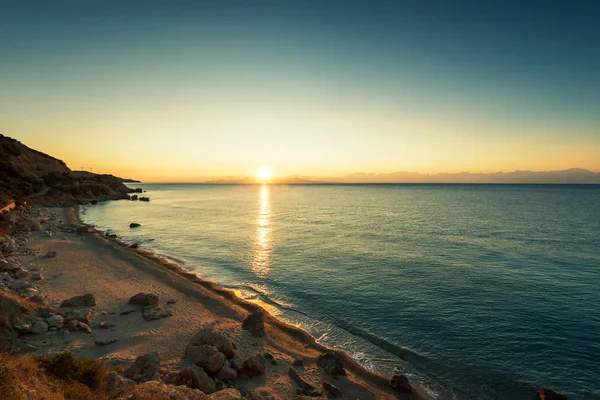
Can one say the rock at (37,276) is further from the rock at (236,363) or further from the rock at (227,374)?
the rock at (227,374)

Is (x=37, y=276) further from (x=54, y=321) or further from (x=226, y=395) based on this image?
(x=226, y=395)

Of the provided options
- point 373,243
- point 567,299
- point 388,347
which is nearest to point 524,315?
point 567,299

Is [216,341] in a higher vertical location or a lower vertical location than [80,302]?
higher

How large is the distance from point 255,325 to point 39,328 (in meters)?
12.3

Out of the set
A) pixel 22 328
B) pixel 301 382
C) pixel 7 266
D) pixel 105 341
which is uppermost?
pixel 7 266

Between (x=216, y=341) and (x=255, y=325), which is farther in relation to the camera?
(x=255, y=325)

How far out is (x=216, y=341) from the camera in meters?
16.6

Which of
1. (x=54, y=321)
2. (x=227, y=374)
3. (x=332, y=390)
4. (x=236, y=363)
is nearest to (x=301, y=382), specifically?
(x=332, y=390)

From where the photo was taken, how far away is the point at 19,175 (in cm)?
10012

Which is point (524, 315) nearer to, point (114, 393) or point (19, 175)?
point (114, 393)

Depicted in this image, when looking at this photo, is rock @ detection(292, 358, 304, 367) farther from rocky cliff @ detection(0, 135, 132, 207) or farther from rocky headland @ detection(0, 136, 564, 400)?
rocky cliff @ detection(0, 135, 132, 207)

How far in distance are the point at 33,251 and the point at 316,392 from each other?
41267 mm

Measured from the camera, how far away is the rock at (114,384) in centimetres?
1181

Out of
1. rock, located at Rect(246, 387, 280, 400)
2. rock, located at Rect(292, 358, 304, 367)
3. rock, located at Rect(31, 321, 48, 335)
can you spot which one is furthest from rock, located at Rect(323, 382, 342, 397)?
rock, located at Rect(31, 321, 48, 335)
